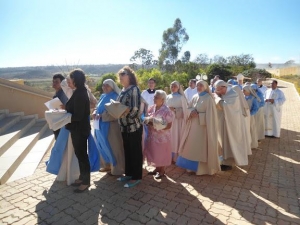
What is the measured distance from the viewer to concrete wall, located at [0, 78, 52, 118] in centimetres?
797

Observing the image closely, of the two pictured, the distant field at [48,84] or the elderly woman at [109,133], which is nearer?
the elderly woman at [109,133]

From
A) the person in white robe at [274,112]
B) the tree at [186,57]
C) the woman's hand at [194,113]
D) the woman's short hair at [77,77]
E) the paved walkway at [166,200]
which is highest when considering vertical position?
the tree at [186,57]

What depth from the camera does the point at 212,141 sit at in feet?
14.2

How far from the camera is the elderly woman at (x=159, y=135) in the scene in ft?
13.6

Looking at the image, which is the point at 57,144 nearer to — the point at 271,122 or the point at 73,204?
the point at 73,204

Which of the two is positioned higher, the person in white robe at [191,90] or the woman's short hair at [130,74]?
the woman's short hair at [130,74]

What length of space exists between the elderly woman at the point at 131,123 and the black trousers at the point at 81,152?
0.70 meters

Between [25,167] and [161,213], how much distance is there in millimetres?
3290

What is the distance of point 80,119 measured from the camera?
139 inches

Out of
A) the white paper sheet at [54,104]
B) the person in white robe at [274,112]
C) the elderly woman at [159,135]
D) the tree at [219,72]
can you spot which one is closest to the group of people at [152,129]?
the elderly woman at [159,135]

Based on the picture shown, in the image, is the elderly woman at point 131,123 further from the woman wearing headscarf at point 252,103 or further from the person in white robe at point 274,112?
the person in white robe at point 274,112

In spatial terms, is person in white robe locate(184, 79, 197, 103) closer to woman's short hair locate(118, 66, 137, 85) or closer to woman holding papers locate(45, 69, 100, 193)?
woman's short hair locate(118, 66, 137, 85)

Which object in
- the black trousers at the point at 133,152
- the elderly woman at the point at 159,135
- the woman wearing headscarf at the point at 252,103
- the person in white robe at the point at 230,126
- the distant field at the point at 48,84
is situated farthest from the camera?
Answer: the distant field at the point at 48,84

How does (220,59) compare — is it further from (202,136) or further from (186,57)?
(202,136)
